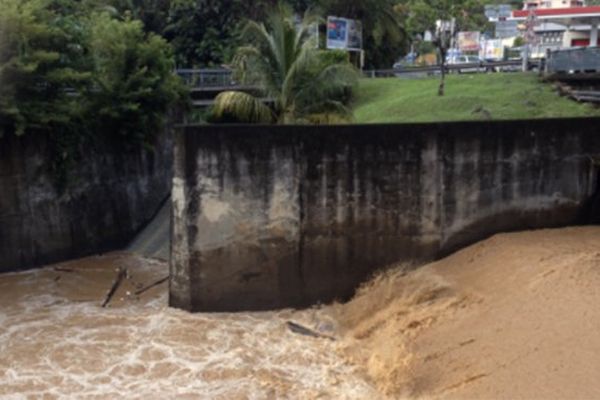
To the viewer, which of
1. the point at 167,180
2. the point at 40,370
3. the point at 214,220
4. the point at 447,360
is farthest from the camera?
the point at 167,180

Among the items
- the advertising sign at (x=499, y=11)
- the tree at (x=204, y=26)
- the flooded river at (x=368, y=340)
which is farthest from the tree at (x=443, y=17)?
the advertising sign at (x=499, y=11)

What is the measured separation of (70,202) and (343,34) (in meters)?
14.4

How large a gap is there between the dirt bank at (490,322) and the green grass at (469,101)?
507 centimetres

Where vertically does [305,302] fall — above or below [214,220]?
below

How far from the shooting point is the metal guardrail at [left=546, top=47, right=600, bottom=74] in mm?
18984

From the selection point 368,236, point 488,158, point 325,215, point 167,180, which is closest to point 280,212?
point 325,215

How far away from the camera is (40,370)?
10609 millimetres

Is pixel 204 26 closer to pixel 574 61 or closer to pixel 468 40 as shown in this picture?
pixel 574 61

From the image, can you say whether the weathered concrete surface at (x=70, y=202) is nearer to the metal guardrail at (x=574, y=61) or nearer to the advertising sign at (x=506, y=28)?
the metal guardrail at (x=574, y=61)

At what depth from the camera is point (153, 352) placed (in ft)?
36.9

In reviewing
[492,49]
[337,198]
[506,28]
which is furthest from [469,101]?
[492,49]

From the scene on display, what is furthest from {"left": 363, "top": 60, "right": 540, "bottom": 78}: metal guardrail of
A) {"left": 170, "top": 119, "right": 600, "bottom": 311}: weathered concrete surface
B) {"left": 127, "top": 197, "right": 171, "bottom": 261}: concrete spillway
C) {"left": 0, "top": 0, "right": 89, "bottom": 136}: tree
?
{"left": 0, "top": 0, "right": 89, "bottom": 136}: tree

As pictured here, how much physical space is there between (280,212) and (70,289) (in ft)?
18.3

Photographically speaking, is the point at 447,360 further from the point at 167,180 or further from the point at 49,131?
the point at 167,180
